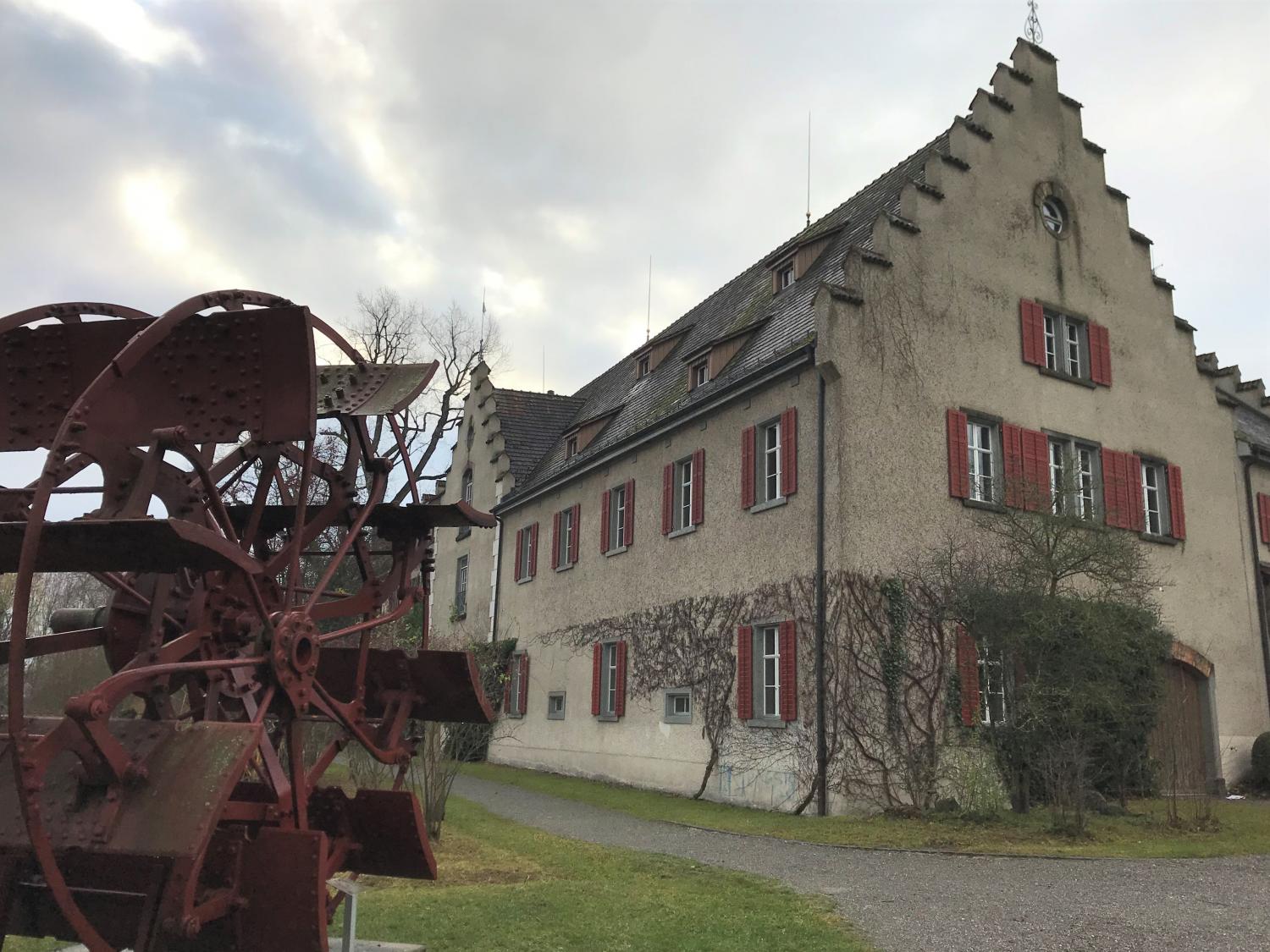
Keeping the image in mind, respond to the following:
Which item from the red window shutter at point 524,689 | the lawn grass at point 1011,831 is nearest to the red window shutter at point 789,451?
the lawn grass at point 1011,831

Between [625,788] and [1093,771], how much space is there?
841 centimetres

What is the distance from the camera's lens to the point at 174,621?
242 inches

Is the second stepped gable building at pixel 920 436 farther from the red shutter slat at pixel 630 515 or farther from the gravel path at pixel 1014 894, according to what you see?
the gravel path at pixel 1014 894

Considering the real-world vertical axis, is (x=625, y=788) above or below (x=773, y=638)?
below

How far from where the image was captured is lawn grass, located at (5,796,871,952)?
7.10m

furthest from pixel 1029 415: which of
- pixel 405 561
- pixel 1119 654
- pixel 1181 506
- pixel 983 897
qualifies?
pixel 405 561

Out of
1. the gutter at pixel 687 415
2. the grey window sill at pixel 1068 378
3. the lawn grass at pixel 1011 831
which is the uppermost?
the grey window sill at pixel 1068 378

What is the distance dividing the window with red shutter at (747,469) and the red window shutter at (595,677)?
5.55 meters

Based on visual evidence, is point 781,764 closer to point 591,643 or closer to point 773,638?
point 773,638

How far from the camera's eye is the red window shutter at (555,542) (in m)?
24.8

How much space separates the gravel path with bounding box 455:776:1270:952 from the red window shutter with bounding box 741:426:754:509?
5.78 meters

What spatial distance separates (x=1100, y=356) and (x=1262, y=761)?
7.55 metres

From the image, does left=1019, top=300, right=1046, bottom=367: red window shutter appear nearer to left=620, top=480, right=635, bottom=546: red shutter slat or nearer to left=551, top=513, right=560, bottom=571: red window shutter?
left=620, top=480, right=635, bottom=546: red shutter slat

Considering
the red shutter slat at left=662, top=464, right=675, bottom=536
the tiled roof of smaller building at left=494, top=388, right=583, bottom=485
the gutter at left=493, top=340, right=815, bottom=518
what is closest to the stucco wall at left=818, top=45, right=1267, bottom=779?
the gutter at left=493, top=340, right=815, bottom=518
